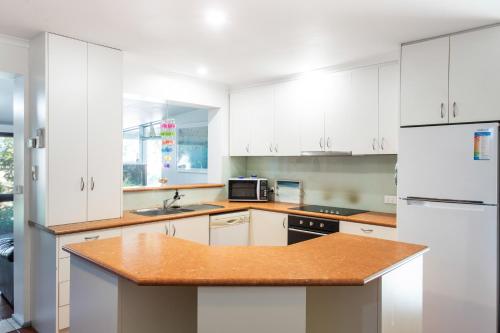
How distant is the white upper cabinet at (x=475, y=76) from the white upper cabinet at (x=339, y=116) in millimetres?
1134

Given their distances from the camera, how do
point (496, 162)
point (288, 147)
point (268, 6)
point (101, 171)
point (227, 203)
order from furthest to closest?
point (227, 203)
point (288, 147)
point (101, 171)
point (496, 162)
point (268, 6)

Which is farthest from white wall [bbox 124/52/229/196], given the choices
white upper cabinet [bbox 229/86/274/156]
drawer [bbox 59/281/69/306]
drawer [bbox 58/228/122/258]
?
drawer [bbox 59/281/69/306]


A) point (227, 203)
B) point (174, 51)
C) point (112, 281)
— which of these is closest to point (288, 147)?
point (227, 203)

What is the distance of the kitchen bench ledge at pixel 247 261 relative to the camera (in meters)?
1.43

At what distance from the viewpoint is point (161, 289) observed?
188 cm

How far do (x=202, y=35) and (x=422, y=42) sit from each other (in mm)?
1815

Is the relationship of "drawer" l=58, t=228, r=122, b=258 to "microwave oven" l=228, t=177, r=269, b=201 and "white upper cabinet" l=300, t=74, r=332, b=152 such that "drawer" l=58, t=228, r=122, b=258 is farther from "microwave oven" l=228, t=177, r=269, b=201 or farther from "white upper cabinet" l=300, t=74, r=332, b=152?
"white upper cabinet" l=300, t=74, r=332, b=152

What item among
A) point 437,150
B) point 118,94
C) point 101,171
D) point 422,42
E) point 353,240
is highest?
point 422,42

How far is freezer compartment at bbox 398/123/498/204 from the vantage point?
256 centimetres

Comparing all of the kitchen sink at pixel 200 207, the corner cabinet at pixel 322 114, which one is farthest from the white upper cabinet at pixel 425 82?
the kitchen sink at pixel 200 207

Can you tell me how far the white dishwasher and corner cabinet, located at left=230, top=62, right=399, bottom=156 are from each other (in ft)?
3.06

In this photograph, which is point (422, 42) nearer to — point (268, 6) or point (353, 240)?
point (268, 6)

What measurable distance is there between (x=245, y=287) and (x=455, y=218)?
79.8 inches

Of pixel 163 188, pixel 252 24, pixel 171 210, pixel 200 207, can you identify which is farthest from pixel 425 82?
pixel 163 188
